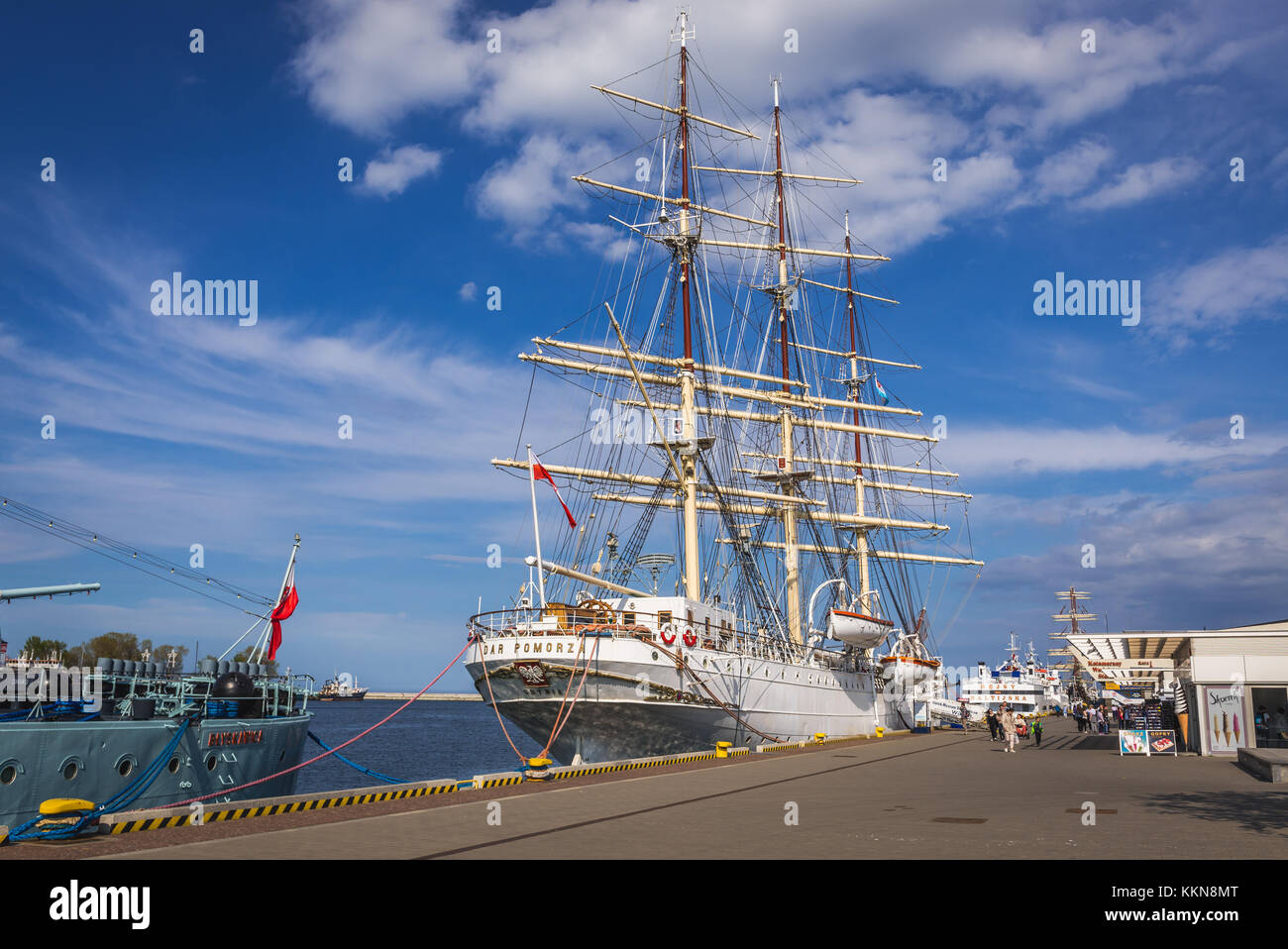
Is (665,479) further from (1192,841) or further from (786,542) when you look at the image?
(1192,841)

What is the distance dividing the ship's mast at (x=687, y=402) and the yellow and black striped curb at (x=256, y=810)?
2104 cm

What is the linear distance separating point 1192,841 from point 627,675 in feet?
65.2

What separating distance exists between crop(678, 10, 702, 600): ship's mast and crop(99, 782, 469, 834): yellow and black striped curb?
21.0 meters

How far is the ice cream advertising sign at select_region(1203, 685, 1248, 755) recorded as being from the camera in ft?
103

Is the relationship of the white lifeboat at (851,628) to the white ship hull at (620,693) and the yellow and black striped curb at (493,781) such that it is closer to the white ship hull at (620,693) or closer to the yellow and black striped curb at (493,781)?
the white ship hull at (620,693)

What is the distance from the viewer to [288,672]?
1189 inches

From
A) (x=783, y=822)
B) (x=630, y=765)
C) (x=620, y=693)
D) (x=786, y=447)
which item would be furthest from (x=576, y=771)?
(x=786, y=447)

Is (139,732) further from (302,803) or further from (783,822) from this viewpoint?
(783,822)

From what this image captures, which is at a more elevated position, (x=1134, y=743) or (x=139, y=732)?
(x=139, y=732)

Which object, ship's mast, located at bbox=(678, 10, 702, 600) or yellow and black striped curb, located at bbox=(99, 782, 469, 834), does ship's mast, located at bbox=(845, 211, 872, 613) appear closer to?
ship's mast, located at bbox=(678, 10, 702, 600)

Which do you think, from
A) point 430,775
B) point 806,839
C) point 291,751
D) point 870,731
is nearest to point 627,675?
point 291,751

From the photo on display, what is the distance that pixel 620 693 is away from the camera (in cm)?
3131

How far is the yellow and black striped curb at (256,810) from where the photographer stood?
1389 centimetres

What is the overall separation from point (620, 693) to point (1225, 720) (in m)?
19.9
